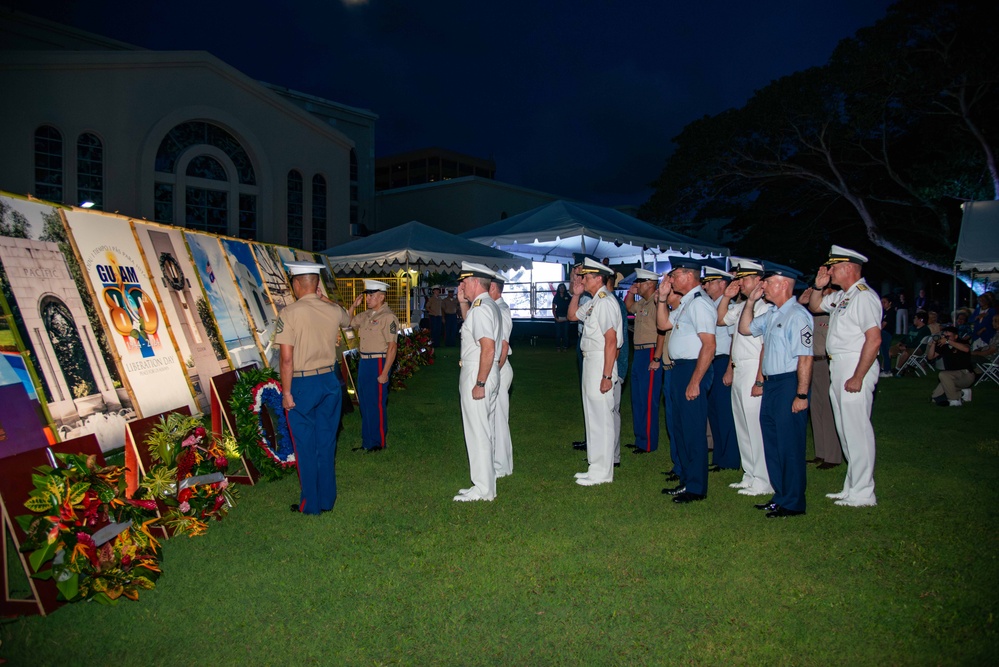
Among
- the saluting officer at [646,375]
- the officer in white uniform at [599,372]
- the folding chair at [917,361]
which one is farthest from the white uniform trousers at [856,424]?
the folding chair at [917,361]

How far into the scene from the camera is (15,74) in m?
19.8

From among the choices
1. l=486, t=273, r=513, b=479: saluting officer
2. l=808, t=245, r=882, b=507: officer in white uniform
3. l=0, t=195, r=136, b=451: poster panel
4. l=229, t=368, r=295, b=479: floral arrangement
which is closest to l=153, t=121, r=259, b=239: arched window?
l=229, t=368, r=295, b=479: floral arrangement

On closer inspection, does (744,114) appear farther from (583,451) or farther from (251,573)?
(251,573)

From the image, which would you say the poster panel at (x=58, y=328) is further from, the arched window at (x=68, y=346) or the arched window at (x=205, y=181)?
the arched window at (x=205, y=181)

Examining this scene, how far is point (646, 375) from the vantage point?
788 centimetres

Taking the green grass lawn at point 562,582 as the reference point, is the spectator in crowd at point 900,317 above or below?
above

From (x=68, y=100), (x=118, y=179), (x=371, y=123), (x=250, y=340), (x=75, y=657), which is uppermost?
(x=371, y=123)

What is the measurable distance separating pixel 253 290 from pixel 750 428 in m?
6.82

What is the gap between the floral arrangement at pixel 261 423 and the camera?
6207mm

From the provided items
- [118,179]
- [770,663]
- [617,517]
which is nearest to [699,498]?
[617,517]

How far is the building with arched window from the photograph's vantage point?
2028 centimetres

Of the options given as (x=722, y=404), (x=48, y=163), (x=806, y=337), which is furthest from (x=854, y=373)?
(x=48, y=163)

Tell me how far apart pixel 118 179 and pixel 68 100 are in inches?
104

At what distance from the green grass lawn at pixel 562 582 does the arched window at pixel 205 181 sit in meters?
20.2
